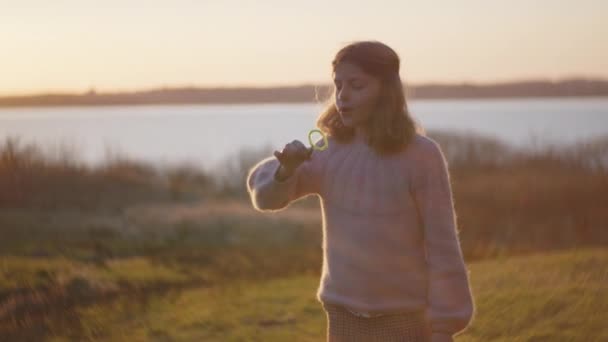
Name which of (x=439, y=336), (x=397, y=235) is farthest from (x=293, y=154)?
(x=439, y=336)

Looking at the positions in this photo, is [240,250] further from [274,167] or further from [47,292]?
[274,167]

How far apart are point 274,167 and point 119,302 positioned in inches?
122

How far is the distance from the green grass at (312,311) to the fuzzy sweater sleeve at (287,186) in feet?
6.34

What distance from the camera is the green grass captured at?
14.4 feet

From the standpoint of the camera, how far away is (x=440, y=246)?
246 centimetres

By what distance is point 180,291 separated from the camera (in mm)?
5867

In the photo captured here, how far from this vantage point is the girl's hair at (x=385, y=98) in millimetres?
2473

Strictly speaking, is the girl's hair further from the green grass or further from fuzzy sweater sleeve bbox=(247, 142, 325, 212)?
the green grass

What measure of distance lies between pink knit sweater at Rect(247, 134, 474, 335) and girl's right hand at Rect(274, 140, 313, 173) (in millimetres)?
82

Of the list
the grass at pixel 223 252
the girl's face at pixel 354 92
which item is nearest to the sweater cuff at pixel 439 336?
the girl's face at pixel 354 92

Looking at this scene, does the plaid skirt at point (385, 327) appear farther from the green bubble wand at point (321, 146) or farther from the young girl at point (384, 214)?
the green bubble wand at point (321, 146)

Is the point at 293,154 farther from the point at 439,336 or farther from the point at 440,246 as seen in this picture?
the point at 439,336

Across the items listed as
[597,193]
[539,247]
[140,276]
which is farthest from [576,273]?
[597,193]

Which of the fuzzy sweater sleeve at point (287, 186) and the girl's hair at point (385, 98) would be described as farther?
the fuzzy sweater sleeve at point (287, 186)
